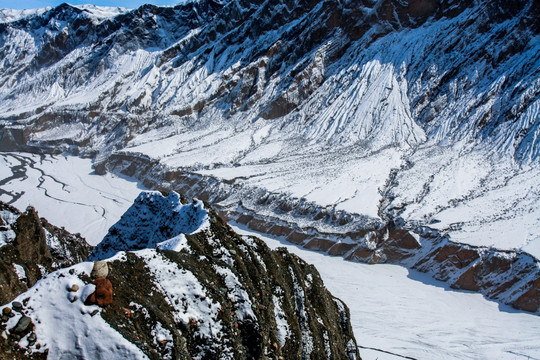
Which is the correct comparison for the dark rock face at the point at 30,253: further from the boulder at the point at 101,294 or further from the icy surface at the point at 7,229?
the boulder at the point at 101,294

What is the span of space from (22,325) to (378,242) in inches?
1214

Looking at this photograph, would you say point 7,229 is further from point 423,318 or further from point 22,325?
point 423,318

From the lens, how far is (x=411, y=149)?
Result: 48531mm

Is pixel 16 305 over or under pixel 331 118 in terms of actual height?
over

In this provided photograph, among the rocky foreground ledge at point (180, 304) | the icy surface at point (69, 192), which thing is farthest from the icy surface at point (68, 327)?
the icy surface at point (69, 192)

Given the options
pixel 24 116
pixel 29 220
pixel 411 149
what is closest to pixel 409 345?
pixel 29 220

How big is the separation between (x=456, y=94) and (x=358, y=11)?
2440 centimetres

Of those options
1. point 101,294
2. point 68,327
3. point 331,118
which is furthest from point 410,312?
point 331,118

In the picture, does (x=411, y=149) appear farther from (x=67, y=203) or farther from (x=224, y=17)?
(x=224, y=17)

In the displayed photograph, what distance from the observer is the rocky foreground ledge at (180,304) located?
6570 mm

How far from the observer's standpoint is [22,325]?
6.28 m

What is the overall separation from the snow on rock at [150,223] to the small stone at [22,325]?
6.32m

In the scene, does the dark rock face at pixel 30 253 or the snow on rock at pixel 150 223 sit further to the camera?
the snow on rock at pixel 150 223

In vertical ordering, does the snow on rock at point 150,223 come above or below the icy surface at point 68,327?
below
